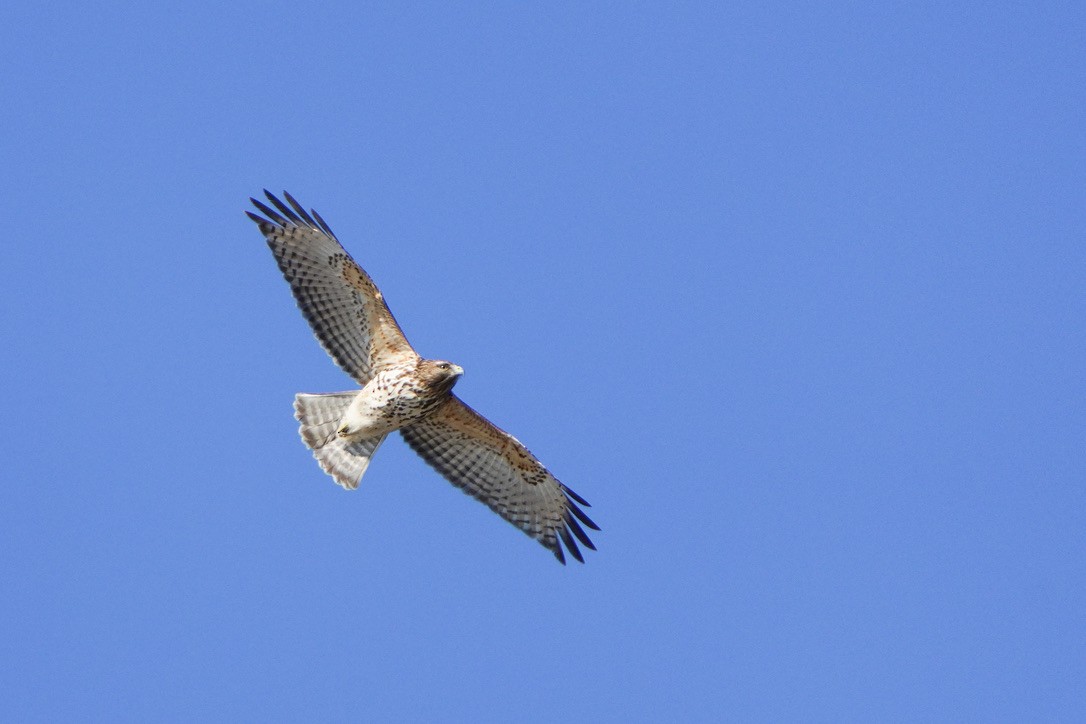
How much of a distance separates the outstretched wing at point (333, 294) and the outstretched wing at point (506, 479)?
0.77m

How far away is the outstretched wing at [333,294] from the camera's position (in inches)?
551

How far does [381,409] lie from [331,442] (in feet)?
2.76

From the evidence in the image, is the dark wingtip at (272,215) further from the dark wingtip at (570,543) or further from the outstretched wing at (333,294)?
the dark wingtip at (570,543)

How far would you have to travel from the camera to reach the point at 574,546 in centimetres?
1490

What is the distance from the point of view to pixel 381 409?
13914mm

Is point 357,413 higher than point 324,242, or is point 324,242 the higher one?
point 324,242

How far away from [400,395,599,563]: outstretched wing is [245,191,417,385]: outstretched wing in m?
0.77

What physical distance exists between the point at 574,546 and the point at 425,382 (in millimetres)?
2239

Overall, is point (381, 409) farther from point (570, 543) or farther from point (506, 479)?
point (570, 543)

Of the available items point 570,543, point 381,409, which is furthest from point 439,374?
point 570,543

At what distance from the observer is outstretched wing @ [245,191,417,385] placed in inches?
551

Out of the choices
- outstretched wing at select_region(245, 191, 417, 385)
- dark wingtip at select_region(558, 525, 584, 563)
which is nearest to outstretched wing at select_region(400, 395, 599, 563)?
dark wingtip at select_region(558, 525, 584, 563)

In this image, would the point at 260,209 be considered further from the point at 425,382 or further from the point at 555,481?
the point at 555,481

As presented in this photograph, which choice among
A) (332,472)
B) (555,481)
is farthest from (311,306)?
(555,481)
